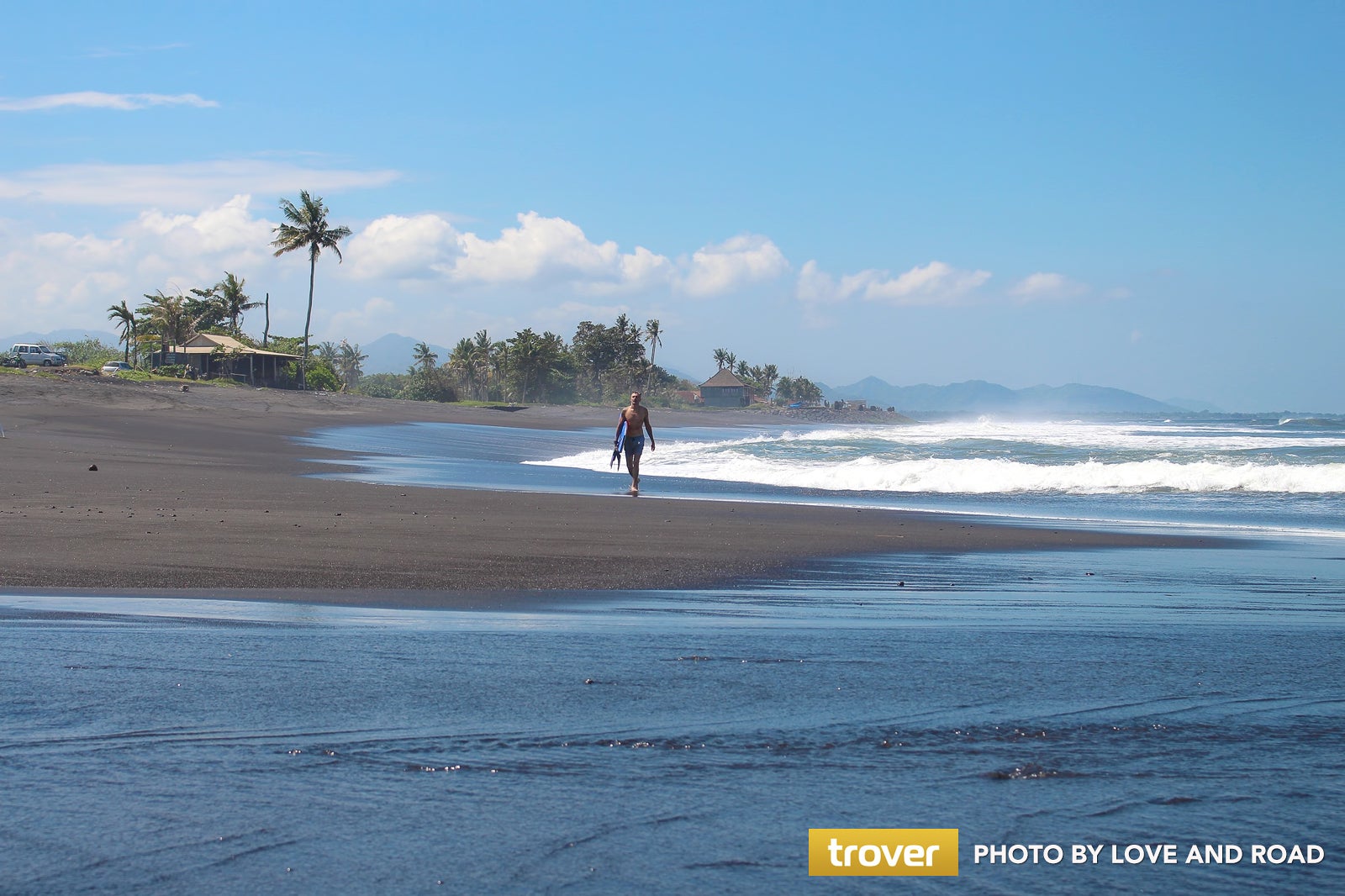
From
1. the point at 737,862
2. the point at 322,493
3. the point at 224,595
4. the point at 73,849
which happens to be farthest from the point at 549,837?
the point at 322,493

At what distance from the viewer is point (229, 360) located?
65062 mm

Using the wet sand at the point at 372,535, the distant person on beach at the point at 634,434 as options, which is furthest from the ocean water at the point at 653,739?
the distant person on beach at the point at 634,434

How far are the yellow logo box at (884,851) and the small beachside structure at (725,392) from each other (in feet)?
409

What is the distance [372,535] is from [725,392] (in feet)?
394

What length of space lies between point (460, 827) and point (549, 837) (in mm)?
244

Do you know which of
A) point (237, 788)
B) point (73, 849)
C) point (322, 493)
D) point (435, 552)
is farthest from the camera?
point (322, 493)

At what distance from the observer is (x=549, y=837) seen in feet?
8.86

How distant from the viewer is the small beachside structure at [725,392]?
420 feet

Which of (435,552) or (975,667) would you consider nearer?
(975,667)

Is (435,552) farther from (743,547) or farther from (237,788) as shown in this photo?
(237,788)

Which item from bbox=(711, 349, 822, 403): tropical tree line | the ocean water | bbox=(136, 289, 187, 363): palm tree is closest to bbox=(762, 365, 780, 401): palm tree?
bbox=(711, 349, 822, 403): tropical tree line

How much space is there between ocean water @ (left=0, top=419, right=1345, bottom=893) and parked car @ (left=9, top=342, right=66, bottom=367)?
5765 cm

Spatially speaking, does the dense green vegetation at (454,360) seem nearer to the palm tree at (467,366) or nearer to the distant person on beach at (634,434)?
the palm tree at (467,366)

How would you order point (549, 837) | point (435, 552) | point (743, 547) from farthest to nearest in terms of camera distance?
point (743, 547)
point (435, 552)
point (549, 837)
